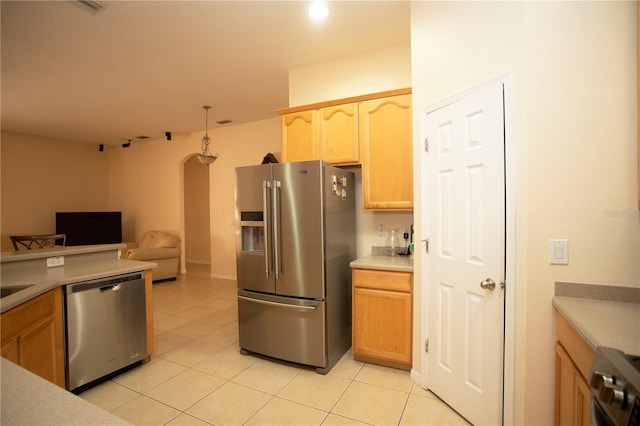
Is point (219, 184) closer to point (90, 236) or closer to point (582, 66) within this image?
point (90, 236)

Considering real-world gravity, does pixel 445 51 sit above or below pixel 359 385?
above

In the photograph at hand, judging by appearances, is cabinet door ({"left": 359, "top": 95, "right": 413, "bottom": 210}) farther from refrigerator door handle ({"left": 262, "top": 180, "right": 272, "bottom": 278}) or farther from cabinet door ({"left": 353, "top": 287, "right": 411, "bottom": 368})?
refrigerator door handle ({"left": 262, "top": 180, "right": 272, "bottom": 278})

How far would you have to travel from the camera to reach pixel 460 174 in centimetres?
193

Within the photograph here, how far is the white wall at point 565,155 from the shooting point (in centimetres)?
141

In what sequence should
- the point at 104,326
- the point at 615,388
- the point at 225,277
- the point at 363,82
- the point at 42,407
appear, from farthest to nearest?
the point at 225,277 < the point at 363,82 < the point at 104,326 < the point at 615,388 < the point at 42,407

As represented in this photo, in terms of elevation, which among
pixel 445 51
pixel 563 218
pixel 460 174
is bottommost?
pixel 563 218

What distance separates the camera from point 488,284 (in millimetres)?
1733

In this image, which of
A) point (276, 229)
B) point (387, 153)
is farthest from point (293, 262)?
point (387, 153)

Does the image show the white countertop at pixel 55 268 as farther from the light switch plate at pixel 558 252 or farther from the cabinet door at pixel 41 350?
the light switch plate at pixel 558 252

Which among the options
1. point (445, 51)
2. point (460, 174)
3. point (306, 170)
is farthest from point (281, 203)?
point (445, 51)

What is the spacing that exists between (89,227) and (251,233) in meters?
5.61

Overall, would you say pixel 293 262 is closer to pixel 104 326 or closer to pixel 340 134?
pixel 340 134

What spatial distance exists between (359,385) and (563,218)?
1.77 m

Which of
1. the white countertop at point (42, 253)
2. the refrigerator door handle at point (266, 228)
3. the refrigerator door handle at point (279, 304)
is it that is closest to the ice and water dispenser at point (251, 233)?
the refrigerator door handle at point (266, 228)
